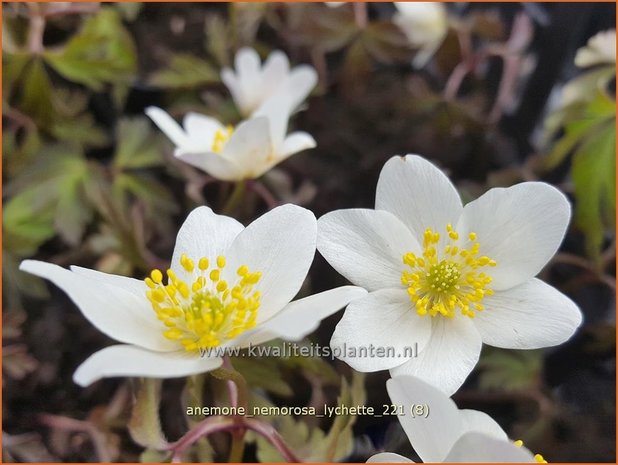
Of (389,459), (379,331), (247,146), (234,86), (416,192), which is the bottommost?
(389,459)

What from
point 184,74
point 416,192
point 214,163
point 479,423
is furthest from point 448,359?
point 184,74

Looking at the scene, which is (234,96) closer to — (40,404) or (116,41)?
(116,41)

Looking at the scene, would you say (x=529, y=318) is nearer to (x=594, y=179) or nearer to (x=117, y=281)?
(x=117, y=281)

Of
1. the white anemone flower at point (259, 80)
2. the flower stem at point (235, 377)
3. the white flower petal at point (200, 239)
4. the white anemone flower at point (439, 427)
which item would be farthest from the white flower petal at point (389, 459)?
the white anemone flower at point (259, 80)

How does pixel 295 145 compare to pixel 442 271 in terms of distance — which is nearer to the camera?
pixel 442 271

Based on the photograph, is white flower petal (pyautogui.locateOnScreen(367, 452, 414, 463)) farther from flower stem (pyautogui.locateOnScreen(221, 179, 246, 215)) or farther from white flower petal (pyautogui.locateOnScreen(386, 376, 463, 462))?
flower stem (pyautogui.locateOnScreen(221, 179, 246, 215))
